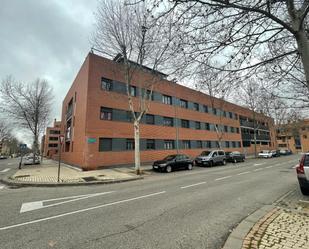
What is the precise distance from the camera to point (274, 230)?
13.2ft

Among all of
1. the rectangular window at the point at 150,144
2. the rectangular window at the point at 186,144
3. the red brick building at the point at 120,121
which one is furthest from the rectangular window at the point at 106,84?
the rectangular window at the point at 186,144

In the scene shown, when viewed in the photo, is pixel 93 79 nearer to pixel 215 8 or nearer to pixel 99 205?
pixel 99 205

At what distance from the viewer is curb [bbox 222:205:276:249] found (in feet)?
11.5

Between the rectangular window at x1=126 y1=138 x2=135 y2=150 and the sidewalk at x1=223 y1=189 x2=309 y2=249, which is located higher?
Answer: the rectangular window at x1=126 y1=138 x2=135 y2=150

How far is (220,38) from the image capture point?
5.07 meters

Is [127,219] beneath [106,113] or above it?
beneath

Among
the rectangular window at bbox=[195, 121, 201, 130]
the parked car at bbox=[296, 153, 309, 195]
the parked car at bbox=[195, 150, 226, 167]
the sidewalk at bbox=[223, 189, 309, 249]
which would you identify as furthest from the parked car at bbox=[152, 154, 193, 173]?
the rectangular window at bbox=[195, 121, 201, 130]

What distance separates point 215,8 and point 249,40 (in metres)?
1.52

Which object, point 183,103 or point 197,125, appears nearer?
point 183,103

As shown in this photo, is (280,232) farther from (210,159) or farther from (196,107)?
(196,107)

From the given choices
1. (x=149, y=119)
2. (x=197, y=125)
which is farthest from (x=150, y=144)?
(x=197, y=125)

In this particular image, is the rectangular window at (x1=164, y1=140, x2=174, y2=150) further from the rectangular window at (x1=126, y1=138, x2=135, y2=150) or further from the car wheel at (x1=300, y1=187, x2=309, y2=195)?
the car wheel at (x1=300, y1=187, x2=309, y2=195)

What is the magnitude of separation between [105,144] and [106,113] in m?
3.21

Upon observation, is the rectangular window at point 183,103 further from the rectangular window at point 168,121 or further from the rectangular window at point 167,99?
the rectangular window at point 168,121
